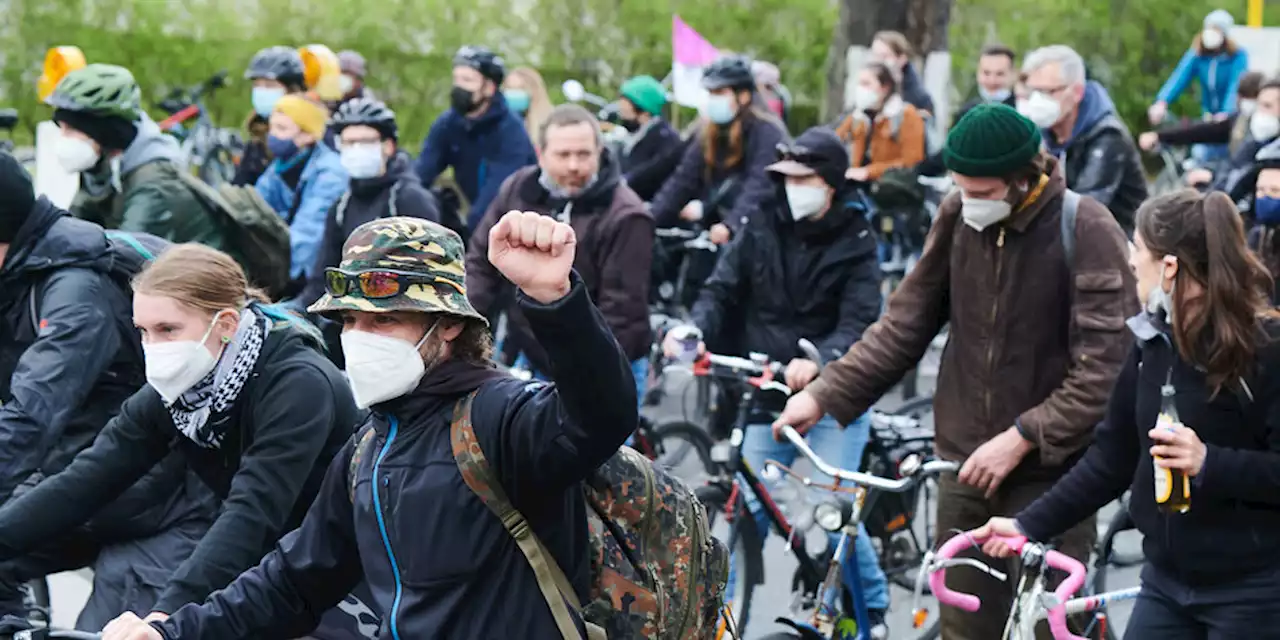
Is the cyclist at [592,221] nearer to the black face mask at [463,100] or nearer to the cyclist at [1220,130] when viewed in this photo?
the black face mask at [463,100]

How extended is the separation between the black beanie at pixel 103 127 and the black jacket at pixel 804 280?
8.18 ft

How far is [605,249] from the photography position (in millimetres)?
7898

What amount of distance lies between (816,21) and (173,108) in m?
8.95

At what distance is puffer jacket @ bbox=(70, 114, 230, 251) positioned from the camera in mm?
7566

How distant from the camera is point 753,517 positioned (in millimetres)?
7184

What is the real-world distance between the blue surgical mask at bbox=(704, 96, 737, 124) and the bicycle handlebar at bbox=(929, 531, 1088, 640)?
6326 mm

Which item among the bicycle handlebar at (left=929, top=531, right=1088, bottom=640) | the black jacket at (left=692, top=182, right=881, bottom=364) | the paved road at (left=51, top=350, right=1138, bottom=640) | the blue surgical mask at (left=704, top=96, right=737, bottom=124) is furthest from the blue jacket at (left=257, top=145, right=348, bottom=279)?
the bicycle handlebar at (left=929, top=531, right=1088, bottom=640)

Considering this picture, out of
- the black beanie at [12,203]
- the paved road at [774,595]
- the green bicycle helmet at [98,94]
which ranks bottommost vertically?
the paved road at [774,595]

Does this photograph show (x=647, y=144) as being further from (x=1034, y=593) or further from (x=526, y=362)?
(x=1034, y=593)

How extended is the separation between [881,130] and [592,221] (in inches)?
211

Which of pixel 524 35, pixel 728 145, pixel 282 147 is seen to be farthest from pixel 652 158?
pixel 524 35

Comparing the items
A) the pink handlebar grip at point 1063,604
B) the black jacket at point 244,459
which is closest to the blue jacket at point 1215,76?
the pink handlebar grip at point 1063,604

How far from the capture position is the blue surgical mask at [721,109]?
11047 mm

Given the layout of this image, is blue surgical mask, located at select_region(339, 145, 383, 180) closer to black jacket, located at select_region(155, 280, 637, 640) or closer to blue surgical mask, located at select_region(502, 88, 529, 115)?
black jacket, located at select_region(155, 280, 637, 640)
